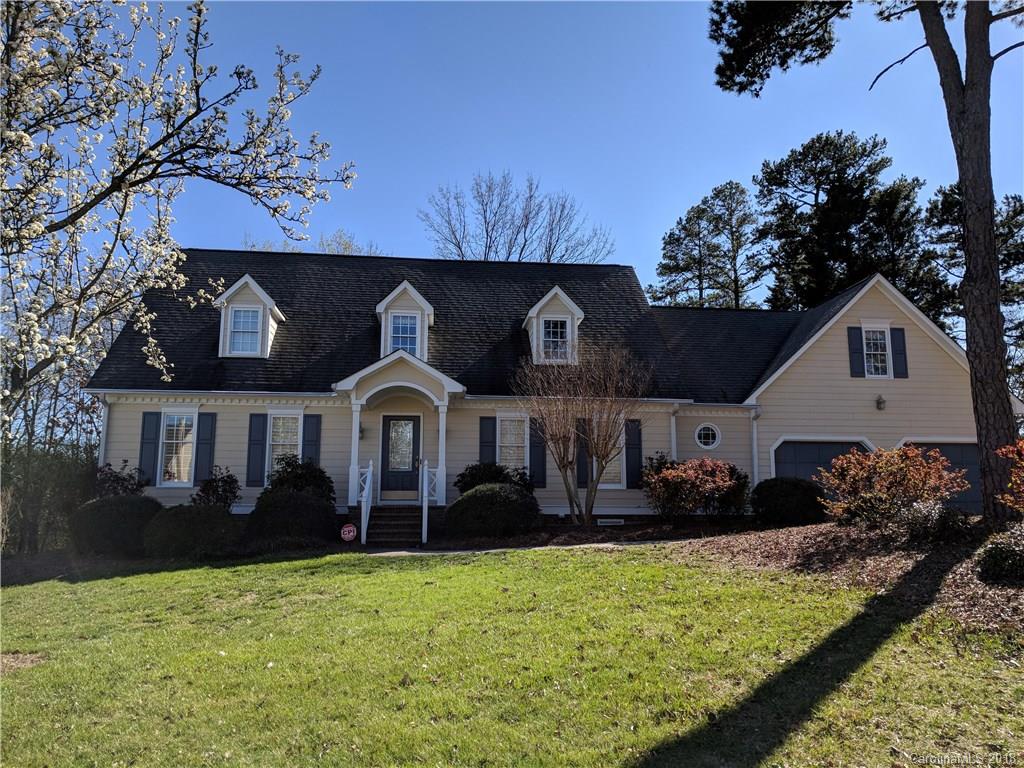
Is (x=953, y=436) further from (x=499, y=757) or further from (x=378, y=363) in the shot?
(x=499, y=757)

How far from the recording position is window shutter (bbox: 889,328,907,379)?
59.2ft

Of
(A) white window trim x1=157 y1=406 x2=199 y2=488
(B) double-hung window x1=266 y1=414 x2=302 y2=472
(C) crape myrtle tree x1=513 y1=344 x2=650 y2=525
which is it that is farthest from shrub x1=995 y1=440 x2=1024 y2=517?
(A) white window trim x1=157 y1=406 x2=199 y2=488

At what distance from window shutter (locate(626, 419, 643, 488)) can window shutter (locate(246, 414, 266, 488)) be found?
858 centimetres

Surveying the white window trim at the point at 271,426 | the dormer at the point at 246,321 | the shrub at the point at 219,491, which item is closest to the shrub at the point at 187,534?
the shrub at the point at 219,491

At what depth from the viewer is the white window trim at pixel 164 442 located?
52.6 feet

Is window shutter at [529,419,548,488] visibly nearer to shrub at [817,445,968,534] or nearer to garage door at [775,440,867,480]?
garage door at [775,440,867,480]

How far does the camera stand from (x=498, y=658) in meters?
6.05

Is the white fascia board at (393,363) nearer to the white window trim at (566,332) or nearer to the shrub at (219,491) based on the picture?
the white window trim at (566,332)

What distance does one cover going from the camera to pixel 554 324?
714 inches

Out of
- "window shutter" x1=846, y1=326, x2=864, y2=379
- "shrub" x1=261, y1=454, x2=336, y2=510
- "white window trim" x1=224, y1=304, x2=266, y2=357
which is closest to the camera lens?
"shrub" x1=261, y1=454, x2=336, y2=510

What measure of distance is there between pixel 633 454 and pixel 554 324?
3891 mm

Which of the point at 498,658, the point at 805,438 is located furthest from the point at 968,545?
the point at 805,438

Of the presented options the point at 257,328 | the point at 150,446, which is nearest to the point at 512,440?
the point at 257,328

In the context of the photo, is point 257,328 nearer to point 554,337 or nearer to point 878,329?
point 554,337
